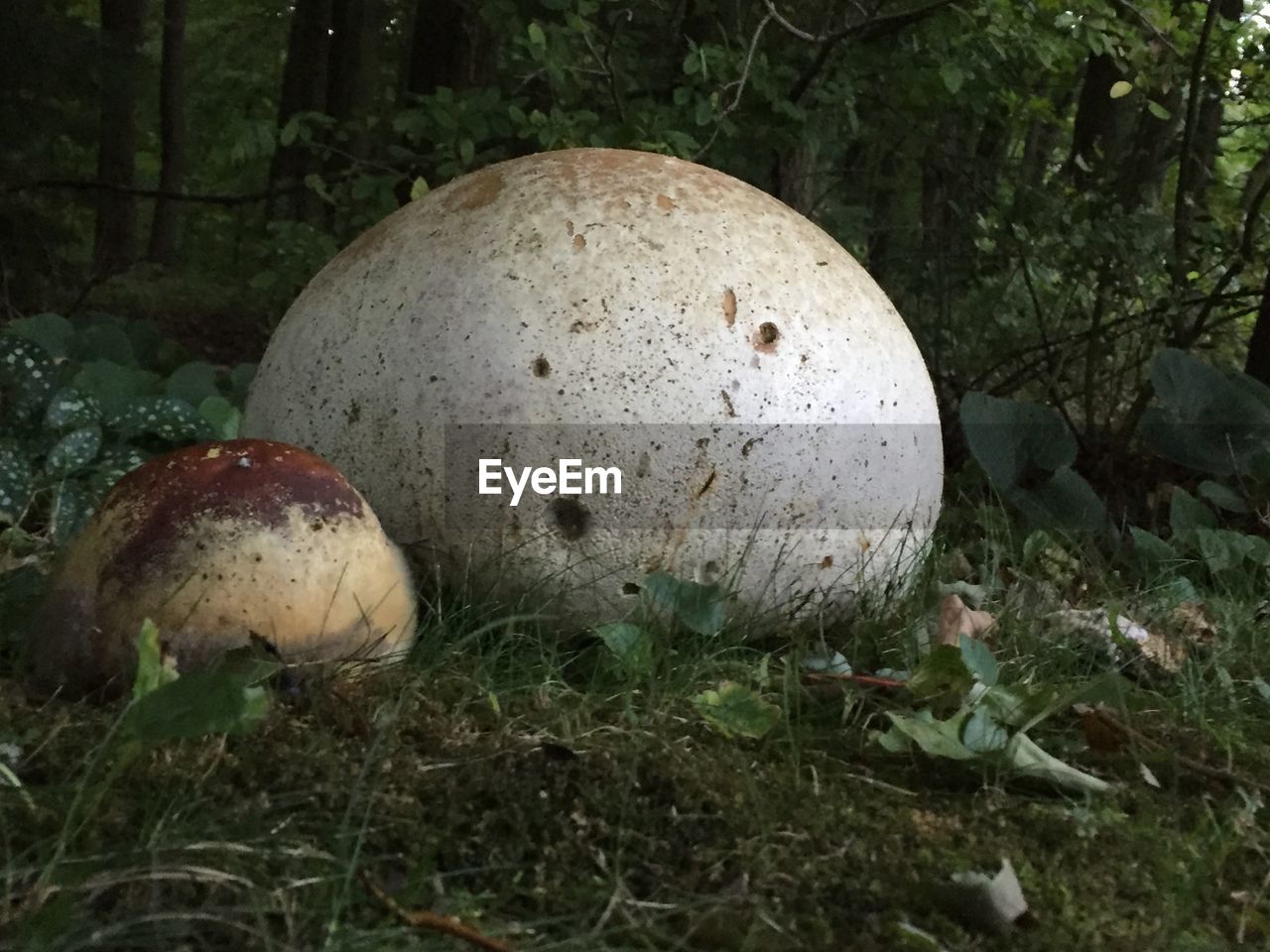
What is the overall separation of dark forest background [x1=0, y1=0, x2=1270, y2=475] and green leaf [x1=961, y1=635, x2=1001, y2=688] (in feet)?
6.96

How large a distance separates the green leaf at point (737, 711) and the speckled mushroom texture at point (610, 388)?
0.37 metres

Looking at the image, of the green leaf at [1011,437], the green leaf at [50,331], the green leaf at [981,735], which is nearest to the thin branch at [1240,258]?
the green leaf at [1011,437]

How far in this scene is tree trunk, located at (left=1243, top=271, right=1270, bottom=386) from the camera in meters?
4.01

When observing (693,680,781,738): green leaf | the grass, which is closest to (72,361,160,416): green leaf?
the grass

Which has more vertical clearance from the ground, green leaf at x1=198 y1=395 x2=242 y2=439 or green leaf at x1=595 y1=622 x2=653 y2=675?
green leaf at x1=198 y1=395 x2=242 y2=439

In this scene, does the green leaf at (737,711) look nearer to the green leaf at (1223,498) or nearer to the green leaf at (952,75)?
the green leaf at (1223,498)

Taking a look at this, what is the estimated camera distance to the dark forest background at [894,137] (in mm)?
4012

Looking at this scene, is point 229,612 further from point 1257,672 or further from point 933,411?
point 1257,672

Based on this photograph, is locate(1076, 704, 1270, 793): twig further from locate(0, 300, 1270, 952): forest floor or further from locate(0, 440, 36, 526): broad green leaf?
locate(0, 440, 36, 526): broad green leaf

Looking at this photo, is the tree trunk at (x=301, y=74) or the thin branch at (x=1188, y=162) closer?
the thin branch at (x=1188, y=162)

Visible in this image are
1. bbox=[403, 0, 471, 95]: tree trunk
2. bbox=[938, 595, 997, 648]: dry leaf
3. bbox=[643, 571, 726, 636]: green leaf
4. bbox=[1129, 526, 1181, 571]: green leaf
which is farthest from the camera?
bbox=[403, 0, 471, 95]: tree trunk

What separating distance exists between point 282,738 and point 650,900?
0.62 m

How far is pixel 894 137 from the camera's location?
5.09 meters

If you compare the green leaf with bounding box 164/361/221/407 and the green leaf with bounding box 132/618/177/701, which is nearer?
the green leaf with bounding box 132/618/177/701
